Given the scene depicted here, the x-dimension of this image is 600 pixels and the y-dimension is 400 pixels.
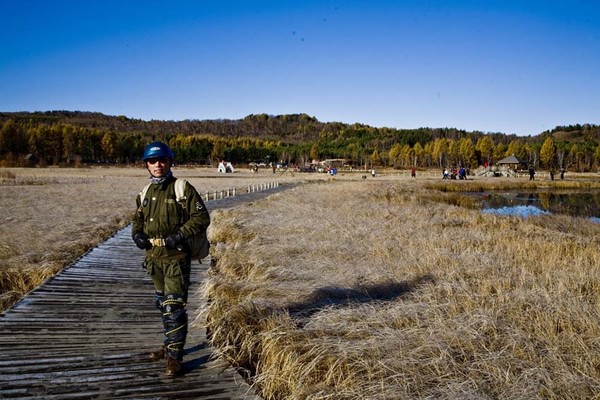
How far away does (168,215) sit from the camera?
13.9ft

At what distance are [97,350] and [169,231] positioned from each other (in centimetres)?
165

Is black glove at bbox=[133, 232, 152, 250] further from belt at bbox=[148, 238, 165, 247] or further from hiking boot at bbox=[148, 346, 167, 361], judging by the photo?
hiking boot at bbox=[148, 346, 167, 361]

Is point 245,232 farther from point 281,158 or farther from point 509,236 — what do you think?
point 281,158

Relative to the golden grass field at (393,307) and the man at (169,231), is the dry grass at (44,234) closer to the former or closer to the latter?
the golden grass field at (393,307)

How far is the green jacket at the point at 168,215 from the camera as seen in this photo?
4176mm

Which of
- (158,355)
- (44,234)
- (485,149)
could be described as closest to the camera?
(158,355)

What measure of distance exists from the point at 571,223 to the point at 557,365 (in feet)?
57.1

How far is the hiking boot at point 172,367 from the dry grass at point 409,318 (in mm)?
698

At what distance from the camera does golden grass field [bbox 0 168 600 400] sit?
414 centimetres

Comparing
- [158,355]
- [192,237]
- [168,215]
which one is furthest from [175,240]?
[158,355]

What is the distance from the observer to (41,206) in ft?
69.4

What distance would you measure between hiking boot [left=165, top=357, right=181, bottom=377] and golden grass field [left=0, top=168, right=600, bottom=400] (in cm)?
62

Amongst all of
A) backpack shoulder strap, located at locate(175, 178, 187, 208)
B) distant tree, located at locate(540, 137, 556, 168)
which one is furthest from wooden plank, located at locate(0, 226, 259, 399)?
distant tree, located at locate(540, 137, 556, 168)

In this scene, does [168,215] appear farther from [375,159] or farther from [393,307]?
[375,159]
